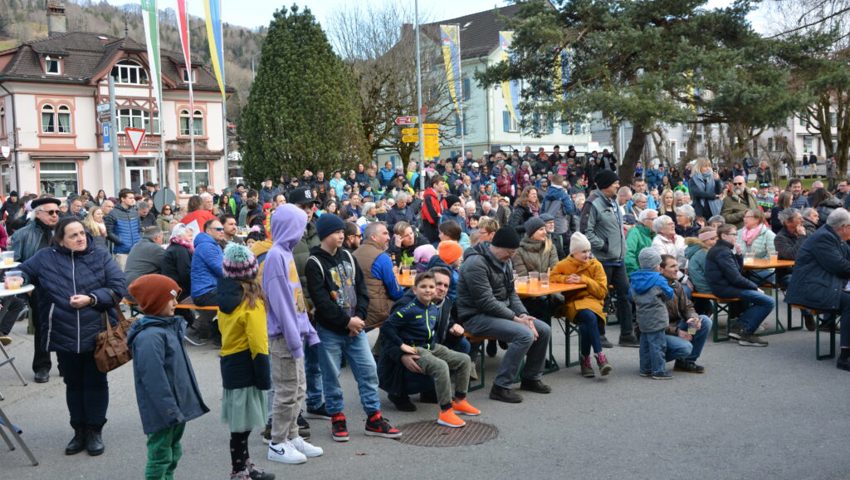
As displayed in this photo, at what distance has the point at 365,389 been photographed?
632 cm

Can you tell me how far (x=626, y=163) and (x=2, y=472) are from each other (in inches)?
882

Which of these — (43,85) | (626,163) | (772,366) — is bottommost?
(772,366)

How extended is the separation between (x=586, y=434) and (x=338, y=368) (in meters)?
2.01

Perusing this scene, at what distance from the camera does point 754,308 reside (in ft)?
30.4

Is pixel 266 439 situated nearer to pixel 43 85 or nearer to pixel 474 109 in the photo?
pixel 43 85

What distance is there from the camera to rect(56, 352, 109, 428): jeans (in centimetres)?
600

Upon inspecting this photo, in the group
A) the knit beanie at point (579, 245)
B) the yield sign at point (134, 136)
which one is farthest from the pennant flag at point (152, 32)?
the knit beanie at point (579, 245)

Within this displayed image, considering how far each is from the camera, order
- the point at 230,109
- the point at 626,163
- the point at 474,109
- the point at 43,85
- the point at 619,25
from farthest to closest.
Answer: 1. the point at 230,109
2. the point at 474,109
3. the point at 43,85
4. the point at 626,163
5. the point at 619,25

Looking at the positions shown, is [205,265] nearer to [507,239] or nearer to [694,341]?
[507,239]

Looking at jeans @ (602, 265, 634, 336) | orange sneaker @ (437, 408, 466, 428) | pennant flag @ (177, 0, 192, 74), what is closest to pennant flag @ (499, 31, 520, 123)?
pennant flag @ (177, 0, 192, 74)

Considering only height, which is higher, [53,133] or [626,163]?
[53,133]

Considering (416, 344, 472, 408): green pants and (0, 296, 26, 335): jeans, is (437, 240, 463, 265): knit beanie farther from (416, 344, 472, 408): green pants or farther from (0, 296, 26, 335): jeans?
(0, 296, 26, 335): jeans

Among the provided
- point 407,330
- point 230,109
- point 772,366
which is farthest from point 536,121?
point 230,109

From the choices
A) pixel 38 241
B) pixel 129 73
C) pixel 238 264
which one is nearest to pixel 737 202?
pixel 238 264
